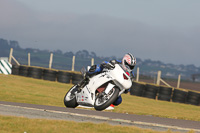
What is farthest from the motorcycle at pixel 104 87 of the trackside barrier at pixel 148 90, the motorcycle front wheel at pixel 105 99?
the trackside barrier at pixel 148 90

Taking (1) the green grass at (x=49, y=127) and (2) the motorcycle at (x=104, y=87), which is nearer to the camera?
(1) the green grass at (x=49, y=127)

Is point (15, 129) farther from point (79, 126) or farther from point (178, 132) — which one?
point (178, 132)

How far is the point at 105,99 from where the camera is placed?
8.99m

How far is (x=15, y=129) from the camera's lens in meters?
6.17

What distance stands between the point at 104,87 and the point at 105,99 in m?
0.46

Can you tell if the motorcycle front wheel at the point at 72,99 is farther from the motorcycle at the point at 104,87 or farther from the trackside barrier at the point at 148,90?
the trackside barrier at the point at 148,90

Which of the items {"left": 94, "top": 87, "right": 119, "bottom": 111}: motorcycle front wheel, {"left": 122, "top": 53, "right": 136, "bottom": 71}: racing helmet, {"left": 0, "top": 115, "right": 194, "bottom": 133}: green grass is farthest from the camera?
{"left": 122, "top": 53, "right": 136, "bottom": 71}: racing helmet

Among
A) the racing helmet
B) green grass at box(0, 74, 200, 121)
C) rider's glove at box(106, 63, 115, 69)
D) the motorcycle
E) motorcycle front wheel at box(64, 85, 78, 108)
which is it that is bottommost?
green grass at box(0, 74, 200, 121)

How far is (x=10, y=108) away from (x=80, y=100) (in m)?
1.81

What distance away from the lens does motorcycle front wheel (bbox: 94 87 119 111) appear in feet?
28.8

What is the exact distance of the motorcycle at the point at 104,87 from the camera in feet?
29.3

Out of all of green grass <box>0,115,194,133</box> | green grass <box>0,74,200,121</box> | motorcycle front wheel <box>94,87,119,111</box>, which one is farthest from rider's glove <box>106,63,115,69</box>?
green grass <box>0,74,200,121</box>

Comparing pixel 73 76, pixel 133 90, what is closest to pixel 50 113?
pixel 133 90

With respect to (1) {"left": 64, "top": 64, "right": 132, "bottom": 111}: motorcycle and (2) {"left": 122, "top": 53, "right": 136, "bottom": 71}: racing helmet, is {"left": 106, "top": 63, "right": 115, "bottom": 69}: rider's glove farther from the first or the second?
(2) {"left": 122, "top": 53, "right": 136, "bottom": 71}: racing helmet
